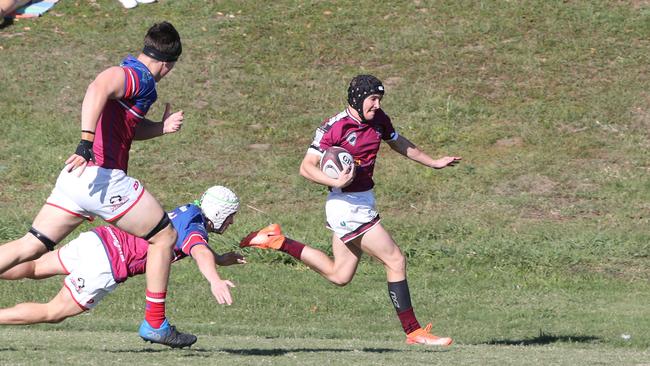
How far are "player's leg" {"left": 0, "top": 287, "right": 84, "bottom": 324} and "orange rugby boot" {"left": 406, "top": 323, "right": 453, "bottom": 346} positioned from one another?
294 centimetres

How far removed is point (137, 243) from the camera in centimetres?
860

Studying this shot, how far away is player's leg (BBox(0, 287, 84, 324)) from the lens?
857 cm

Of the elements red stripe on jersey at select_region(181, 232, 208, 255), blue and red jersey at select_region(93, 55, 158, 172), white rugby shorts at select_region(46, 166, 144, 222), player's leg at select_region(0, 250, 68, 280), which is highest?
blue and red jersey at select_region(93, 55, 158, 172)

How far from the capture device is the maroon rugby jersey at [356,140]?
1005 centimetres

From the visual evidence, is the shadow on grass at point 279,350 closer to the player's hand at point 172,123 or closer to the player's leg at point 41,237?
the player's leg at point 41,237

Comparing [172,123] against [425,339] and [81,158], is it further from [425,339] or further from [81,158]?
[425,339]

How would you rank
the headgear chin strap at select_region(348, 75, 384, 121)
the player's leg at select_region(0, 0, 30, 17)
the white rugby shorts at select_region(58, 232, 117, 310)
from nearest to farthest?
the white rugby shorts at select_region(58, 232, 117, 310) < the headgear chin strap at select_region(348, 75, 384, 121) < the player's leg at select_region(0, 0, 30, 17)

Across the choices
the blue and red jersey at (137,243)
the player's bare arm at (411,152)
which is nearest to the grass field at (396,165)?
the blue and red jersey at (137,243)

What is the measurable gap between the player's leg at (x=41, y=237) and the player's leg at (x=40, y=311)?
710 millimetres

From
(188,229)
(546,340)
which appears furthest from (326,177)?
(546,340)

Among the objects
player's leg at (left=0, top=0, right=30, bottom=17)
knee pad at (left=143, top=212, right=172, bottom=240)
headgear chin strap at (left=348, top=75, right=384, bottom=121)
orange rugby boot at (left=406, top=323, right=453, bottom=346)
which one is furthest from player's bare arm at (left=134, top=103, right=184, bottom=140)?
player's leg at (left=0, top=0, right=30, bottom=17)

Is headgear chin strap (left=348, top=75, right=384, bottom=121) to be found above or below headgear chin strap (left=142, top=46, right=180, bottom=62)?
below

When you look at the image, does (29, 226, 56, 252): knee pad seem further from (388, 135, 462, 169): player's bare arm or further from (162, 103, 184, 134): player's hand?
(388, 135, 462, 169): player's bare arm

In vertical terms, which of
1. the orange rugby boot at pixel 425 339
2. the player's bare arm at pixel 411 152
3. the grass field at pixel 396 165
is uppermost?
the player's bare arm at pixel 411 152
